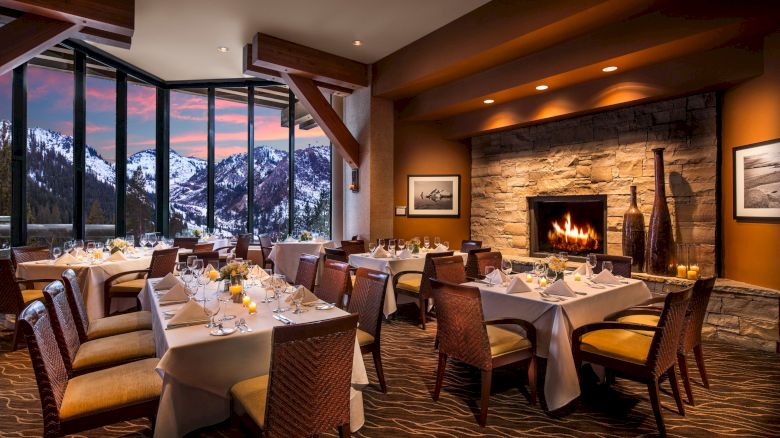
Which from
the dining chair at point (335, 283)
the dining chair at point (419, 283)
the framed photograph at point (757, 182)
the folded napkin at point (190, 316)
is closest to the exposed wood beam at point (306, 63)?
the dining chair at point (419, 283)

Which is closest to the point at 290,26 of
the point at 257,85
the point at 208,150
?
the point at 257,85

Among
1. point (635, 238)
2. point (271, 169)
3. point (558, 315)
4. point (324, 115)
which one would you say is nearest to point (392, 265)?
point (558, 315)

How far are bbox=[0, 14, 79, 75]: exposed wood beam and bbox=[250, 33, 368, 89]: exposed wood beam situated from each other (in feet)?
8.01

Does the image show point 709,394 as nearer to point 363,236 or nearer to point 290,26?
point 363,236

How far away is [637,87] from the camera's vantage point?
5.27 meters

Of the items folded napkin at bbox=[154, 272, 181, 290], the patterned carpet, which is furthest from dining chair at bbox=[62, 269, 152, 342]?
the patterned carpet

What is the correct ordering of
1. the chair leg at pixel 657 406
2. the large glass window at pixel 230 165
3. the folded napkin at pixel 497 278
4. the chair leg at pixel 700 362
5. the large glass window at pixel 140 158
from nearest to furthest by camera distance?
the chair leg at pixel 657 406 < the chair leg at pixel 700 362 < the folded napkin at pixel 497 278 < the large glass window at pixel 140 158 < the large glass window at pixel 230 165

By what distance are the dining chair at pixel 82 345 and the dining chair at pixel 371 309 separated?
4.74 ft

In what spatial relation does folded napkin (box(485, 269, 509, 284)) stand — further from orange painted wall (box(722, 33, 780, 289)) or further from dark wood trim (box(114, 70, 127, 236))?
dark wood trim (box(114, 70, 127, 236))

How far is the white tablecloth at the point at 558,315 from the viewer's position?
2.89 meters

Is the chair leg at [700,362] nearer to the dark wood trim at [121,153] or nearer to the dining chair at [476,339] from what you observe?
the dining chair at [476,339]

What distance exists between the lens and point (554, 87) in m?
6.05

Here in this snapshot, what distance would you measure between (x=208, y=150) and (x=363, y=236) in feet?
12.3

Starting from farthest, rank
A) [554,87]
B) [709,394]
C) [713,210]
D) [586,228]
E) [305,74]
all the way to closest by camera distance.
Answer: [305,74] < [586,228] < [554,87] < [713,210] < [709,394]
